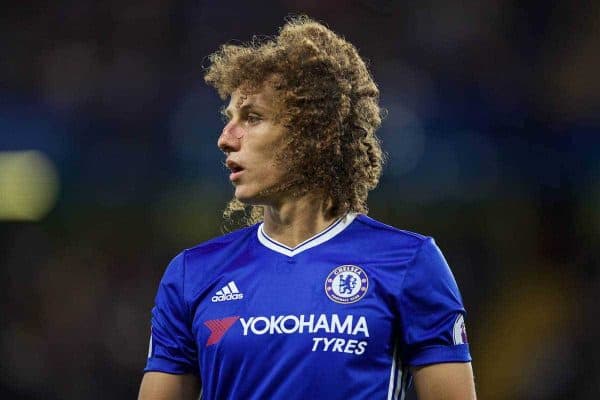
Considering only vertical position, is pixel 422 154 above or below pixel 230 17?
below

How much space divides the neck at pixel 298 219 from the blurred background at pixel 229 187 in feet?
11.0

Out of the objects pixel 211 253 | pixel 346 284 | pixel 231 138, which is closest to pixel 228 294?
pixel 211 253

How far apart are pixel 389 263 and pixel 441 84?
13.3 ft

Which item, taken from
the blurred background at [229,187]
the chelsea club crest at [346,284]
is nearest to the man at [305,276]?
the chelsea club crest at [346,284]

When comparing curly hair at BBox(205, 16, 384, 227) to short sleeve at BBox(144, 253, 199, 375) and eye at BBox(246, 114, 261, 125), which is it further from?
short sleeve at BBox(144, 253, 199, 375)

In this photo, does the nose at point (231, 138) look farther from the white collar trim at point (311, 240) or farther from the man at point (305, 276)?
the white collar trim at point (311, 240)

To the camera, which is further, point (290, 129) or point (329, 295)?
point (290, 129)

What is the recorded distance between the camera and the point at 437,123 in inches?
252

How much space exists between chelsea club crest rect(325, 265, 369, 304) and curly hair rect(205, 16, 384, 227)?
0.26 metres

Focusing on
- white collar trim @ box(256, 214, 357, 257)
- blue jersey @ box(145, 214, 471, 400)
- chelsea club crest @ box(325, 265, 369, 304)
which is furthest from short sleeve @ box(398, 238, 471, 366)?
white collar trim @ box(256, 214, 357, 257)

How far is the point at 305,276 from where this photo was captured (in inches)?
104

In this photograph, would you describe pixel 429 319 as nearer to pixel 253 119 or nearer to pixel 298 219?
pixel 298 219

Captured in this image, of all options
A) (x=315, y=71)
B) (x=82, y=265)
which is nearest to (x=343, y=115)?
(x=315, y=71)

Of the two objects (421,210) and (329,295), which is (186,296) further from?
(421,210)
